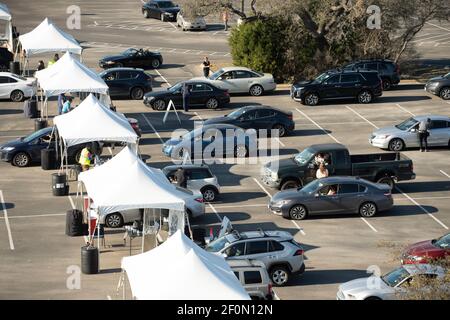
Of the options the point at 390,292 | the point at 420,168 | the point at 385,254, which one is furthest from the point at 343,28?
the point at 390,292

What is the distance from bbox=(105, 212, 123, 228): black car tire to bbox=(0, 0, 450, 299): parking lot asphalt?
0.39 m

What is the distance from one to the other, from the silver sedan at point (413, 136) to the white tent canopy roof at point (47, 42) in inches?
597

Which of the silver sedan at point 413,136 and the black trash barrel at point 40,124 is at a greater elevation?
the silver sedan at point 413,136

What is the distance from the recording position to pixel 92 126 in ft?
121

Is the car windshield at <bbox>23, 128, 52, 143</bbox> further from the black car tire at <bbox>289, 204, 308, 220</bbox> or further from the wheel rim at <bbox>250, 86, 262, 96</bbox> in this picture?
the wheel rim at <bbox>250, 86, 262, 96</bbox>

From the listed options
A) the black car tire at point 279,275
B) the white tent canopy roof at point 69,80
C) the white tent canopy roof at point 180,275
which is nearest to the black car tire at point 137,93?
the white tent canopy roof at point 69,80

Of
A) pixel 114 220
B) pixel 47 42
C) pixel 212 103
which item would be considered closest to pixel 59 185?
pixel 114 220

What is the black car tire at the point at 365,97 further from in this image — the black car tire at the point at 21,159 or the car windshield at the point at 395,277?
the car windshield at the point at 395,277

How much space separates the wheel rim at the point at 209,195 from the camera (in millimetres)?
35625

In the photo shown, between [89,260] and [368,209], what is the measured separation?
954 centimetres

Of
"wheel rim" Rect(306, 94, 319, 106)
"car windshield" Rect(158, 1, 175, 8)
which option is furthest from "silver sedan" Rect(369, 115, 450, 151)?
"car windshield" Rect(158, 1, 175, 8)

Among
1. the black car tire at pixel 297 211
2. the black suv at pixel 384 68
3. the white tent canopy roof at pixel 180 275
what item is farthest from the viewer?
the black suv at pixel 384 68

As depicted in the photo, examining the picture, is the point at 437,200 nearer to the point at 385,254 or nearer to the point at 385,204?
the point at 385,204

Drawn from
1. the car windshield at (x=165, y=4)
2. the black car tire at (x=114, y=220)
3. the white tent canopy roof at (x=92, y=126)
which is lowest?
the black car tire at (x=114, y=220)
